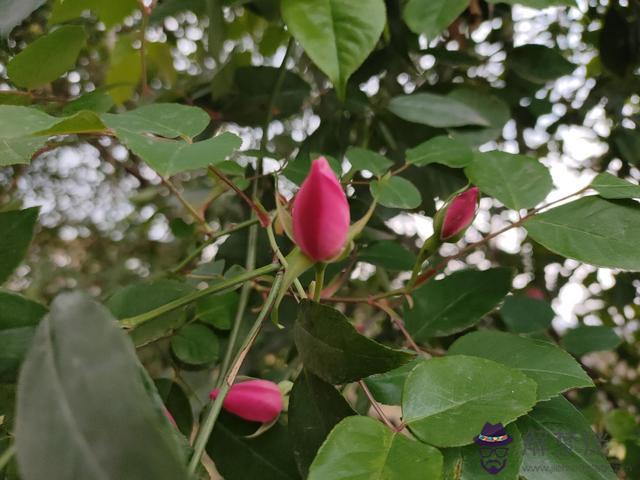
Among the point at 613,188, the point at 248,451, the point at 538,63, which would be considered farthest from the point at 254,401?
the point at 538,63

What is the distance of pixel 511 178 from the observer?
37 centimetres

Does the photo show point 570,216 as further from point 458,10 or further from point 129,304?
point 129,304

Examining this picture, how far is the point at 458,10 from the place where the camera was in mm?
396

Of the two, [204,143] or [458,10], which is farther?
[458,10]

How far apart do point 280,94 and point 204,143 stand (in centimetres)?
30

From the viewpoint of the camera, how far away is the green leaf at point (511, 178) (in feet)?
1.17

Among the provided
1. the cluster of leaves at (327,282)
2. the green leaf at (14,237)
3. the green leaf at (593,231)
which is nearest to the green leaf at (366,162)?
the cluster of leaves at (327,282)

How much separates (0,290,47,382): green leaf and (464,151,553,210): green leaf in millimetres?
Result: 276

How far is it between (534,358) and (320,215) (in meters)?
0.15

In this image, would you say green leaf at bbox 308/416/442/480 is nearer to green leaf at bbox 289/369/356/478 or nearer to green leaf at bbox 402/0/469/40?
green leaf at bbox 289/369/356/478

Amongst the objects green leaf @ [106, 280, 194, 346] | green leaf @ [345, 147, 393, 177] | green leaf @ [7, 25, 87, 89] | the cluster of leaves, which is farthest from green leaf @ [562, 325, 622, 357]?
green leaf @ [7, 25, 87, 89]

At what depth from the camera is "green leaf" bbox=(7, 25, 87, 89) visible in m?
0.34

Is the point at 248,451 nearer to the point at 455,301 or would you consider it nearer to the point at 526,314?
the point at 455,301

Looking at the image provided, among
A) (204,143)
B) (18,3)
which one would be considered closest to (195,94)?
(18,3)
